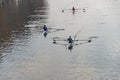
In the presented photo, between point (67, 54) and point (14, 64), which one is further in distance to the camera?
point (67, 54)

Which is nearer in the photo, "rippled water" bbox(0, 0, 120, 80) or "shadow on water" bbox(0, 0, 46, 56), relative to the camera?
"rippled water" bbox(0, 0, 120, 80)

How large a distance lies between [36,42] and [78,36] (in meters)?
6.71

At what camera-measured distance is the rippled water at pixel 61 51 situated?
3734 centimetres

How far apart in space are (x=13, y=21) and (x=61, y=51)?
27402 millimetres

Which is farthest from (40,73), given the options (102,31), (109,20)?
(109,20)

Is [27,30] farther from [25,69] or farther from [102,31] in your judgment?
[25,69]

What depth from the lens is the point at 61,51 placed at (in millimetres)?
45656

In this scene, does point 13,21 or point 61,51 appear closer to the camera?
point 61,51

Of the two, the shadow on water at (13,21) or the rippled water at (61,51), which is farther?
the shadow on water at (13,21)

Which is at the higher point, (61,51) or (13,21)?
(13,21)

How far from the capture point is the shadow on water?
53525mm

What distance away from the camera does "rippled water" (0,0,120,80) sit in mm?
37344

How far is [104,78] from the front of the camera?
116 ft

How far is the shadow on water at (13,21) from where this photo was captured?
5353cm
